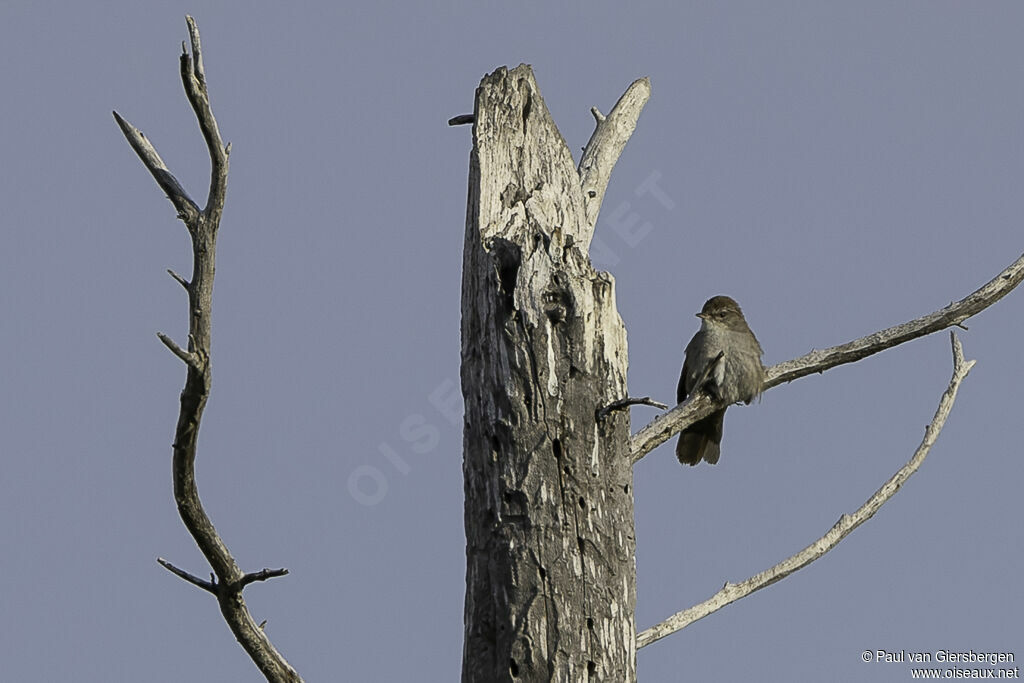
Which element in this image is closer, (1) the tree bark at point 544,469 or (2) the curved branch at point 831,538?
(1) the tree bark at point 544,469

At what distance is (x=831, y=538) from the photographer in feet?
18.6

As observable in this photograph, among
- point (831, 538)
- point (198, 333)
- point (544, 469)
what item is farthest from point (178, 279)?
point (831, 538)

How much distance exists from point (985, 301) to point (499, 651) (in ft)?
10.5

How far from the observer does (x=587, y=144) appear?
6738mm

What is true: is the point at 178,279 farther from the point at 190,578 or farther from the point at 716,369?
the point at 716,369

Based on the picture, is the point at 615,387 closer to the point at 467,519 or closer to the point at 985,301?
the point at 467,519

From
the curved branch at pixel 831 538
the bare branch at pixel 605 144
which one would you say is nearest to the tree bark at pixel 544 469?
the curved branch at pixel 831 538

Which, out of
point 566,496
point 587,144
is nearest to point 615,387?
point 566,496

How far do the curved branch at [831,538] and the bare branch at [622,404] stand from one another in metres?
1.04

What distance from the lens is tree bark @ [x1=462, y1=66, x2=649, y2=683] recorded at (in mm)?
4637

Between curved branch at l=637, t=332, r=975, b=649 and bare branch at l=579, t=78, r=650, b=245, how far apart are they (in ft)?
6.02

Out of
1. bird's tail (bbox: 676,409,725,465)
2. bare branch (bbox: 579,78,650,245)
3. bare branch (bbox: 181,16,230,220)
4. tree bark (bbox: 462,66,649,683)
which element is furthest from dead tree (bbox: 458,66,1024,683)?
bird's tail (bbox: 676,409,725,465)

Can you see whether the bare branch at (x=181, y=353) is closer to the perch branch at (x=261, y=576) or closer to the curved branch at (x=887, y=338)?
the perch branch at (x=261, y=576)

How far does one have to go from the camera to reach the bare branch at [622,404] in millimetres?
4660
